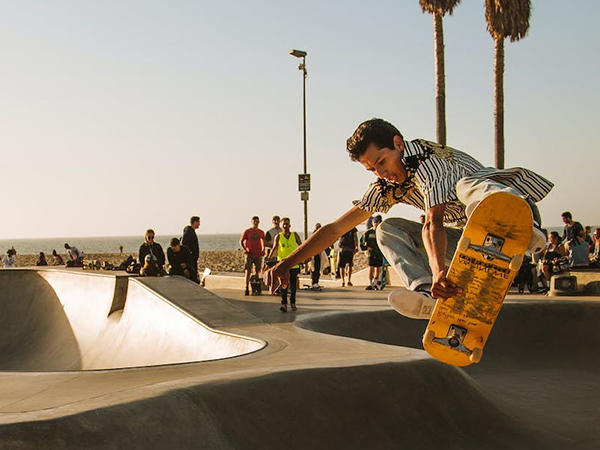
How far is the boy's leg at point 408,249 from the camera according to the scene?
414 centimetres

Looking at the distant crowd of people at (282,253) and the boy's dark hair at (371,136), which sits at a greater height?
the boy's dark hair at (371,136)

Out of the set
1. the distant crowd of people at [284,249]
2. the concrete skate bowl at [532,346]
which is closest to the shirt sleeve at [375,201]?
the concrete skate bowl at [532,346]

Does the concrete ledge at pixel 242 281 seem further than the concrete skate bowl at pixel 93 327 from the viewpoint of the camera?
Yes

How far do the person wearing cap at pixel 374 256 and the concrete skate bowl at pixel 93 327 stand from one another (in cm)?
517

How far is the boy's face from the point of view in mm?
3668

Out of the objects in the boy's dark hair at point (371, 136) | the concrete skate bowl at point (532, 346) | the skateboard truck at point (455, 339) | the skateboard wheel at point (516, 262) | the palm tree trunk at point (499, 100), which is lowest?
the concrete skate bowl at point (532, 346)

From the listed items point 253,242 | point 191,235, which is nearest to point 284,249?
point 253,242

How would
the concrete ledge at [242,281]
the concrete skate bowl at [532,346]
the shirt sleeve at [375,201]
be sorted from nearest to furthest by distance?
the shirt sleeve at [375,201] < the concrete skate bowl at [532,346] < the concrete ledge at [242,281]

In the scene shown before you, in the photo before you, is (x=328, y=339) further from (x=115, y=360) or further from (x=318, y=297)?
(x=318, y=297)

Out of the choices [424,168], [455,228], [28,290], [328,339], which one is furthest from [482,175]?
[28,290]

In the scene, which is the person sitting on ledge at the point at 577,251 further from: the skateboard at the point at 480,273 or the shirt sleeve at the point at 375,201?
the skateboard at the point at 480,273

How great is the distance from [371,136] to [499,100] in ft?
61.2

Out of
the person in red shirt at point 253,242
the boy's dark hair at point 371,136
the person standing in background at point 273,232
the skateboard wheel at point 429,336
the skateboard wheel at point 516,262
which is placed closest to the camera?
the skateboard wheel at point 516,262

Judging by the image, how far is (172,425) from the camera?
3.87 meters
